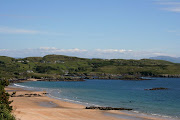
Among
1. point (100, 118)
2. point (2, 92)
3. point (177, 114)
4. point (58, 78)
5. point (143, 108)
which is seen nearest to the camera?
point (2, 92)

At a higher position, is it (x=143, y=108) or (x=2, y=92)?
(x=2, y=92)

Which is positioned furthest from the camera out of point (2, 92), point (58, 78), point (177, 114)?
point (58, 78)

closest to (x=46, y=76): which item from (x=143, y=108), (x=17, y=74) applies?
(x=17, y=74)

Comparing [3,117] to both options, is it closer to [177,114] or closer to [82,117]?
[82,117]

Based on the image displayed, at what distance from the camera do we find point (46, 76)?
18762cm

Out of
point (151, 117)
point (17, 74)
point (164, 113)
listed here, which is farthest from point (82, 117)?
point (17, 74)

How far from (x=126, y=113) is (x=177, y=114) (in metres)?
11.6

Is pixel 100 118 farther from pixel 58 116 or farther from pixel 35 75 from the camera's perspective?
pixel 35 75

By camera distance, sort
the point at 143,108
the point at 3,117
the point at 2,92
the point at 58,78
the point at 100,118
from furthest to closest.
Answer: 1. the point at 58,78
2. the point at 143,108
3. the point at 100,118
4. the point at 2,92
5. the point at 3,117

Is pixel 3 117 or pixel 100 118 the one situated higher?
pixel 3 117

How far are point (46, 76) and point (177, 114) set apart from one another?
13998 centimetres

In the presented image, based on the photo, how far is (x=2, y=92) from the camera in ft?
160

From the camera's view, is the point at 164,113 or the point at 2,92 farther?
the point at 164,113

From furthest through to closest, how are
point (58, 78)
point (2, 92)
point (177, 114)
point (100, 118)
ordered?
point (58, 78)
point (177, 114)
point (100, 118)
point (2, 92)
